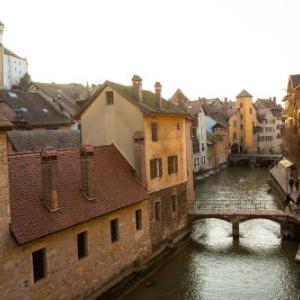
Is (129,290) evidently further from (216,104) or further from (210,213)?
(216,104)

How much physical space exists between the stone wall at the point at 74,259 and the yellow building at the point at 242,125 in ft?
249

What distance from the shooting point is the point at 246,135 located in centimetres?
9919

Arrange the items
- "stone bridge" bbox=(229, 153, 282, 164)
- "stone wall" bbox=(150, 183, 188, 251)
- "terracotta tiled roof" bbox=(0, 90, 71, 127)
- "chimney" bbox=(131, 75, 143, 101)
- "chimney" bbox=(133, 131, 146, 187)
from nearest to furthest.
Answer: "chimney" bbox=(133, 131, 146, 187) < "stone wall" bbox=(150, 183, 188, 251) < "chimney" bbox=(131, 75, 143, 101) < "terracotta tiled roof" bbox=(0, 90, 71, 127) < "stone bridge" bbox=(229, 153, 282, 164)

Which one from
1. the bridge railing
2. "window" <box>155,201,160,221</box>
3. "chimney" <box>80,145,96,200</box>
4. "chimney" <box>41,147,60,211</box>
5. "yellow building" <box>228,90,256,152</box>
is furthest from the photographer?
"yellow building" <box>228,90,256,152</box>

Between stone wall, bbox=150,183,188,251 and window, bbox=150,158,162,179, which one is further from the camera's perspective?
window, bbox=150,158,162,179

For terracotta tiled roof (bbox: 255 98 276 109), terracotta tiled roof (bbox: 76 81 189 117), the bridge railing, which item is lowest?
the bridge railing

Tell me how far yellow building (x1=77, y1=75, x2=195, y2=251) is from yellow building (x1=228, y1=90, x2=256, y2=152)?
6789cm

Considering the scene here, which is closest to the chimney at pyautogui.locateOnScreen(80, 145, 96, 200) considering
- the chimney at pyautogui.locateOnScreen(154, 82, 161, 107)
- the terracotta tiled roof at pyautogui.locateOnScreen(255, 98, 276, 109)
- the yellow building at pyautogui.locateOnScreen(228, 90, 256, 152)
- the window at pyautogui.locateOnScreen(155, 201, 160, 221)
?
the window at pyautogui.locateOnScreen(155, 201, 160, 221)

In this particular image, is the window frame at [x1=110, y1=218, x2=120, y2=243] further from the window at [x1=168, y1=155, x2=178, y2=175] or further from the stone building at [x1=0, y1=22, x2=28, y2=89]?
the stone building at [x1=0, y1=22, x2=28, y2=89]

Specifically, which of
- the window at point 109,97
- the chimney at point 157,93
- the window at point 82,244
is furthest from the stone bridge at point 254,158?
the window at point 82,244

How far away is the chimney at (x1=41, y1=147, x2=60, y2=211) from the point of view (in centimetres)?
1852

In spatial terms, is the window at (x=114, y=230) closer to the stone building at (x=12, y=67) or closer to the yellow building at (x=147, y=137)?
the yellow building at (x=147, y=137)

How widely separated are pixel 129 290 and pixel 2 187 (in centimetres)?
935

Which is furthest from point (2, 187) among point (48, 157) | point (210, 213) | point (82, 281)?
point (210, 213)
